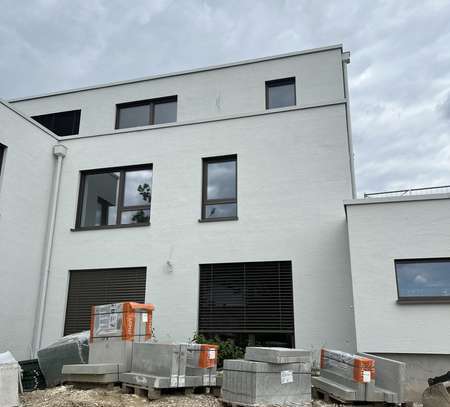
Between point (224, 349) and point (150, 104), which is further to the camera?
point (150, 104)

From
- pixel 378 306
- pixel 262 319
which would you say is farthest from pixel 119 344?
pixel 378 306

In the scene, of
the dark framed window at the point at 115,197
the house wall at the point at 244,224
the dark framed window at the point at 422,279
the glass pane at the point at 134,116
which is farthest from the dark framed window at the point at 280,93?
the dark framed window at the point at 422,279

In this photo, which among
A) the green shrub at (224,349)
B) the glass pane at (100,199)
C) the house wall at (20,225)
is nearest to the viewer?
the green shrub at (224,349)

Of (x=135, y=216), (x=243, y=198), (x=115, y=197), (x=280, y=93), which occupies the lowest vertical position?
(x=135, y=216)

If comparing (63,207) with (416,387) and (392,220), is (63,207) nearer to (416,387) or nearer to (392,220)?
(392,220)

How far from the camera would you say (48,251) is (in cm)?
969

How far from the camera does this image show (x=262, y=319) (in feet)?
27.0

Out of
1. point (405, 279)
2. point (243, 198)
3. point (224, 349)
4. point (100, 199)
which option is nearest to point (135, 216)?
point (100, 199)

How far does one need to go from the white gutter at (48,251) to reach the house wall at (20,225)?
0.32ft

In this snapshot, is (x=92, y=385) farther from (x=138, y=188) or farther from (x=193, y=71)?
(x=193, y=71)

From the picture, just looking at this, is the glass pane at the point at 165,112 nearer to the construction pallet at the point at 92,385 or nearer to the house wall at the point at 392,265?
the house wall at the point at 392,265

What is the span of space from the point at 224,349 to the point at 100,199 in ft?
15.3

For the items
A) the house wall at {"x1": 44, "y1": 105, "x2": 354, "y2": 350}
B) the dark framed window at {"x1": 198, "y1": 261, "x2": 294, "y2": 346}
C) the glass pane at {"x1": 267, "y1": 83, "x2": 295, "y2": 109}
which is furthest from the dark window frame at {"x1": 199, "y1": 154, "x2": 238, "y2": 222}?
the glass pane at {"x1": 267, "y1": 83, "x2": 295, "y2": 109}

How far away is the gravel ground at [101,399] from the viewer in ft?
17.2
